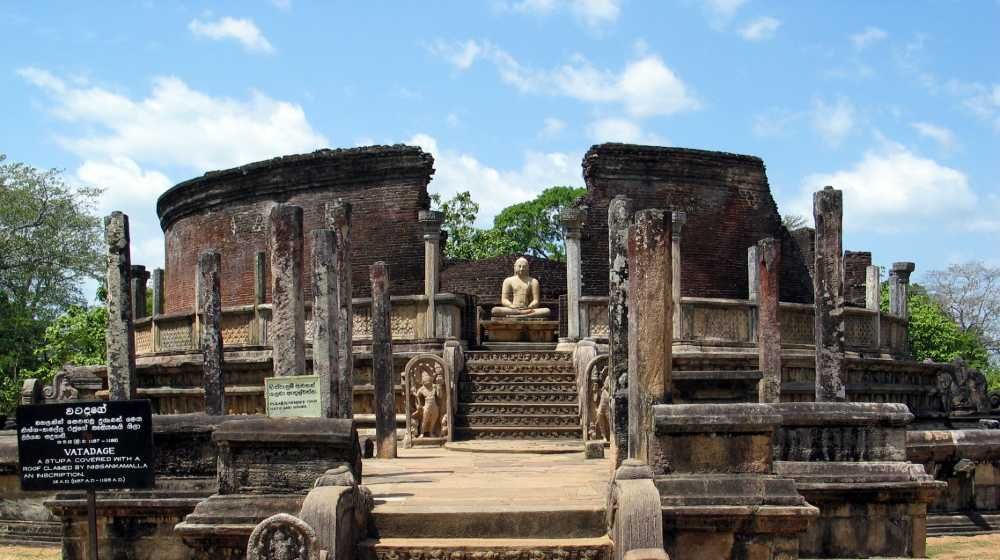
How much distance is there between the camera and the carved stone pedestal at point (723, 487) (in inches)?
309

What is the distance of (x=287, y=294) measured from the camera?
1066 centimetres

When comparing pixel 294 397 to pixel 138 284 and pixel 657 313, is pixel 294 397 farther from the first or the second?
pixel 138 284

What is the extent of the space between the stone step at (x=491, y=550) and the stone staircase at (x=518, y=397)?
8054 mm

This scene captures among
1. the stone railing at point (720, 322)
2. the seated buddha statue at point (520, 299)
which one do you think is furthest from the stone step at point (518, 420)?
the seated buddha statue at point (520, 299)

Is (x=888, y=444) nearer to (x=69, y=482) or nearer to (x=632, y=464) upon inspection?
(x=632, y=464)

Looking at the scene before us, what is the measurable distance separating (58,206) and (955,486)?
3145 cm

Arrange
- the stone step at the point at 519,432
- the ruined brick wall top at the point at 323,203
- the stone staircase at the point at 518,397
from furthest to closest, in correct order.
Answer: the ruined brick wall top at the point at 323,203, the stone staircase at the point at 518,397, the stone step at the point at 519,432

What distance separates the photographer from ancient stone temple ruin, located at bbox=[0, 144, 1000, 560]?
7.93m

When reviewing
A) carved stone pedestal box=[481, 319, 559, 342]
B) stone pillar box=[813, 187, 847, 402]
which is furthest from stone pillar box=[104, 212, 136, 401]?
carved stone pedestal box=[481, 319, 559, 342]

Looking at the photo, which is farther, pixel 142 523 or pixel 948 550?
pixel 948 550

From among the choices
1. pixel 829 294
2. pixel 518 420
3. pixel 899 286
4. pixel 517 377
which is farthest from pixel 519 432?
pixel 899 286

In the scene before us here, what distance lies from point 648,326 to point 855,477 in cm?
219

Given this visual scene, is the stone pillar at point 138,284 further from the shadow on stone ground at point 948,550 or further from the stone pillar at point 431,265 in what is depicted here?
the shadow on stone ground at point 948,550

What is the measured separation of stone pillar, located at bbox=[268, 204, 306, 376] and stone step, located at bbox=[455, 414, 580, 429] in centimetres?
584
